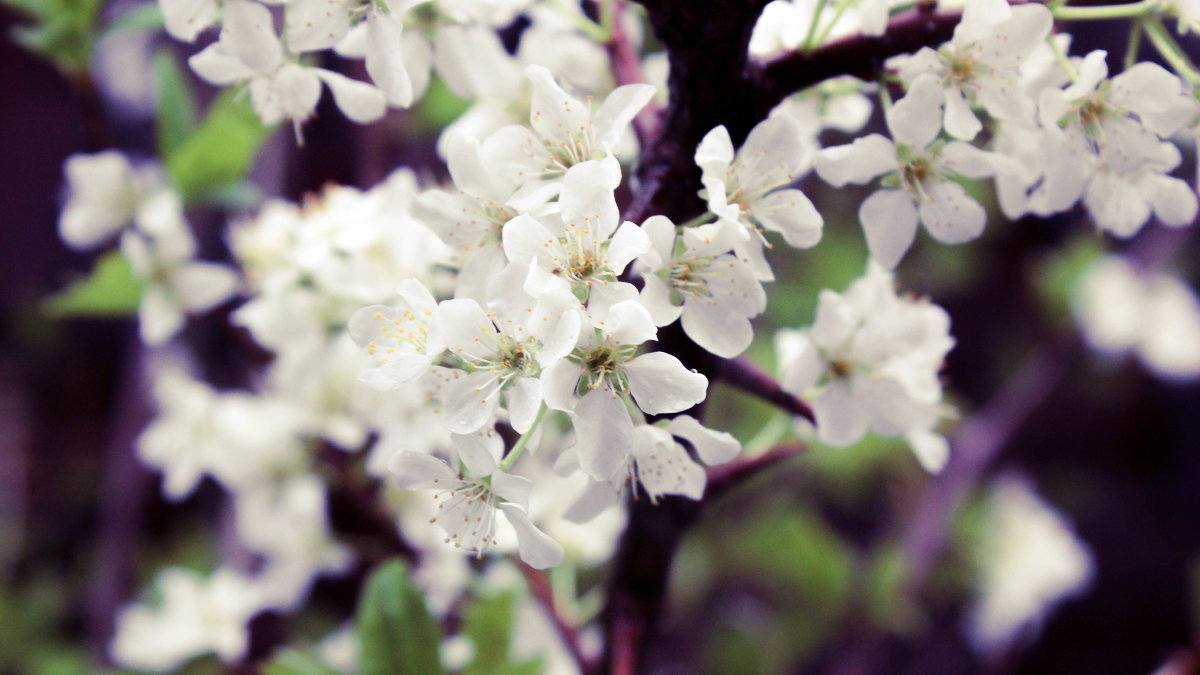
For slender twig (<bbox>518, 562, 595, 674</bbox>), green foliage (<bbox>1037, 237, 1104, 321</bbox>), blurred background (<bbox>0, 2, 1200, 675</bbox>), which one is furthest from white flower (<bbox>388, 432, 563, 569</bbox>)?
green foliage (<bbox>1037, 237, 1104, 321</bbox>)

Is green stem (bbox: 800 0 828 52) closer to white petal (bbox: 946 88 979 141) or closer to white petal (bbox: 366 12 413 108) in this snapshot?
white petal (bbox: 946 88 979 141)

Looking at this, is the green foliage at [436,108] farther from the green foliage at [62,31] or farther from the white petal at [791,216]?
the white petal at [791,216]

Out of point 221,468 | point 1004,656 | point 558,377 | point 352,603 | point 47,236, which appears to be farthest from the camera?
point 47,236

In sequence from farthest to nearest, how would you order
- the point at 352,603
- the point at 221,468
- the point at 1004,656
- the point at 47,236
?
the point at 47,236, the point at 352,603, the point at 1004,656, the point at 221,468

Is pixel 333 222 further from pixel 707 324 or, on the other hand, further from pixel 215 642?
pixel 215 642

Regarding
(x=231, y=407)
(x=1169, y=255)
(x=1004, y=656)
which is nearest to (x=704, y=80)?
(x=231, y=407)

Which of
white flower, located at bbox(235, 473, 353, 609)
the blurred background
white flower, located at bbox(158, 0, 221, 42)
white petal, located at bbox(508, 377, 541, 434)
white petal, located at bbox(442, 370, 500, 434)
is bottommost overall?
the blurred background
